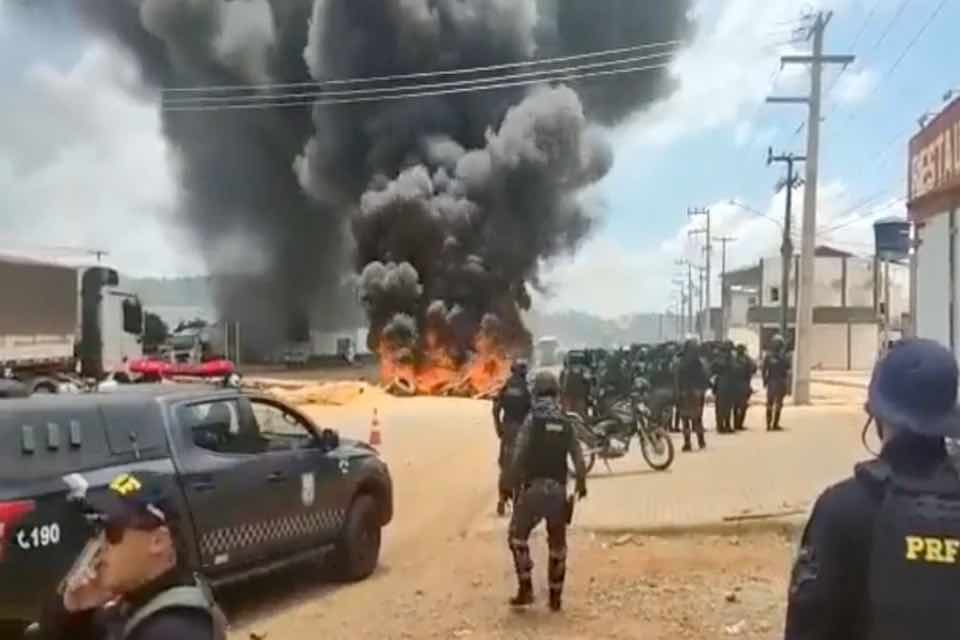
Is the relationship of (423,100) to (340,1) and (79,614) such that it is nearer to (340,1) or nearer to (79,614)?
(340,1)

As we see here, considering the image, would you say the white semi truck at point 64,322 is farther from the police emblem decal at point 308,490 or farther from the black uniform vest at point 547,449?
the black uniform vest at point 547,449

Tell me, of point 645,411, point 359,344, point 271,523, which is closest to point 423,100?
point 359,344

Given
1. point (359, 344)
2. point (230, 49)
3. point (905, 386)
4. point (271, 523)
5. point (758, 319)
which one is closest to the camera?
point (905, 386)

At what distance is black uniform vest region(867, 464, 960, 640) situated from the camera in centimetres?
221

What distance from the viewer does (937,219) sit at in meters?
15.7

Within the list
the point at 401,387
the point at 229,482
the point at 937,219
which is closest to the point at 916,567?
the point at 229,482

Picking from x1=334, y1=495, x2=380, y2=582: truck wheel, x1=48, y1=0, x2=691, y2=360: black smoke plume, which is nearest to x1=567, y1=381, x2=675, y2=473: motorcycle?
x1=334, y1=495, x2=380, y2=582: truck wheel

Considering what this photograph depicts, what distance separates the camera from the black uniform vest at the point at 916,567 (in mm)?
2209

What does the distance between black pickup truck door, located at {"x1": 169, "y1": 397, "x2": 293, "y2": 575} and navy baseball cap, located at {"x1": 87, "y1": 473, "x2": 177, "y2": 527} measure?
470 centimetres

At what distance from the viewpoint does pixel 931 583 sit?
221cm

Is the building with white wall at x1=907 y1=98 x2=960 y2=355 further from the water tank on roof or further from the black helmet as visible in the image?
the black helmet

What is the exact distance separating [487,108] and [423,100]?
8.68 ft

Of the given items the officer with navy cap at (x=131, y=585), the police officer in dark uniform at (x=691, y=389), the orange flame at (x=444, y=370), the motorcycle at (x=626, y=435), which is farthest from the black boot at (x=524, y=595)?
the orange flame at (x=444, y=370)

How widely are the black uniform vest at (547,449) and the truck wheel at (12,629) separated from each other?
3051 millimetres
